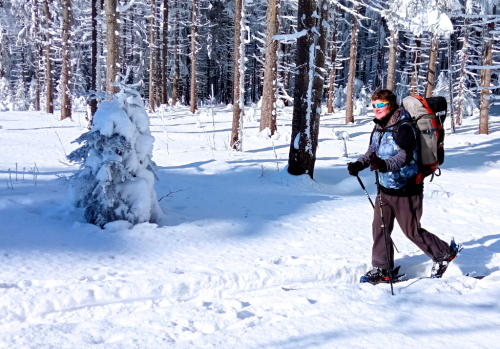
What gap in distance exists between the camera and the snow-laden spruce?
444 cm

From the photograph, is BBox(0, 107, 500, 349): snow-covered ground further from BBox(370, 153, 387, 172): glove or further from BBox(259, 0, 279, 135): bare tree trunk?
BBox(259, 0, 279, 135): bare tree trunk

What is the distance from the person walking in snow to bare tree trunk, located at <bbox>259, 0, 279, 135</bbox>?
10.1 metres

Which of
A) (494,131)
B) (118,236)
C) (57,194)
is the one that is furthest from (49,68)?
(494,131)

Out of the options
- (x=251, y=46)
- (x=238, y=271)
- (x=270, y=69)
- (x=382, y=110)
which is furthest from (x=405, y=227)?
(x=251, y=46)

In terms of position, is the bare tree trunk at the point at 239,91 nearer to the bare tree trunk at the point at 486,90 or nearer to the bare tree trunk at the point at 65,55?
the bare tree trunk at the point at 65,55

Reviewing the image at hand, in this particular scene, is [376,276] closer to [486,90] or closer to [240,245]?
[240,245]

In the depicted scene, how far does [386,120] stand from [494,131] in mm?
20707

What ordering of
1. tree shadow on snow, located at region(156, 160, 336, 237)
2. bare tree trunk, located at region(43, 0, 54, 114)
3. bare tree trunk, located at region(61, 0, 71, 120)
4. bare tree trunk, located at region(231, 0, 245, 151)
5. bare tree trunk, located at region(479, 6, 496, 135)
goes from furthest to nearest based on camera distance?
bare tree trunk, located at region(43, 0, 54, 114) < bare tree trunk, located at region(61, 0, 71, 120) < bare tree trunk, located at region(479, 6, 496, 135) < bare tree trunk, located at region(231, 0, 245, 151) < tree shadow on snow, located at region(156, 160, 336, 237)

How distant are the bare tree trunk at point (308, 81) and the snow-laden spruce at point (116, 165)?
372 cm

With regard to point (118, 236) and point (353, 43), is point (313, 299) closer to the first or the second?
point (118, 236)

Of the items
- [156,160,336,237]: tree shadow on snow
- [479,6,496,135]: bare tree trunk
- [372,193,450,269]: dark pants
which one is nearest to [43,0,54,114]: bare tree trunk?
[156,160,336,237]: tree shadow on snow

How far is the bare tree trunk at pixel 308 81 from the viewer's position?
748 centimetres

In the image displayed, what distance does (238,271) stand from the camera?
355cm

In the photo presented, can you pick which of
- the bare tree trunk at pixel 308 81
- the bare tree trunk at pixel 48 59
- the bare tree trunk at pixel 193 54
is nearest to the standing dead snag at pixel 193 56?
the bare tree trunk at pixel 193 54
